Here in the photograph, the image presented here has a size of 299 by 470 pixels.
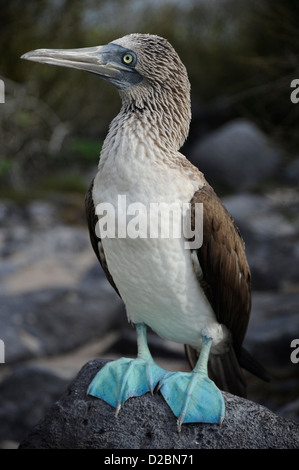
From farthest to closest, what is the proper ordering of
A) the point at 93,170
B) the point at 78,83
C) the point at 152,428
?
the point at 78,83 → the point at 93,170 → the point at 152,428

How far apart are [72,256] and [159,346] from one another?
189 centimetres

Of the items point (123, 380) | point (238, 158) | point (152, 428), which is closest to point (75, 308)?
point (123, 380)

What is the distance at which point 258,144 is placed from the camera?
10789 millimetres

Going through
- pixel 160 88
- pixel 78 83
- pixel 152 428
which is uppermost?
pixel 78 83

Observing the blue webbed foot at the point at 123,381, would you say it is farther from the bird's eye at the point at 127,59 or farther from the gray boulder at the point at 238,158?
the gray boulder at the point at 238,158

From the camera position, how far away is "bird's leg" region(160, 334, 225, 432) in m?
2.73

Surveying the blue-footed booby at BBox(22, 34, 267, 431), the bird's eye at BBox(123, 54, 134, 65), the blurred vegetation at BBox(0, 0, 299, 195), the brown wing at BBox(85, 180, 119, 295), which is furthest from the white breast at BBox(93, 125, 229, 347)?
the blurred vegetation at BBox(0, 0, 299, 195)

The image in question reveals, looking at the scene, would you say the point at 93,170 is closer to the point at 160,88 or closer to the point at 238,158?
the point at 238,158

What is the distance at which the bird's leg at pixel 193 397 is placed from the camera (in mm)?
2727

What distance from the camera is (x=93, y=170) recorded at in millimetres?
11391

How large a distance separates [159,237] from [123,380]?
0.72 metres

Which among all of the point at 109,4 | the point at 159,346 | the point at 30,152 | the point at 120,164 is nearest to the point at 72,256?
the point at 159,346

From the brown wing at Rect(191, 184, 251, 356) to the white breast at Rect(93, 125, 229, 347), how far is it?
49mm

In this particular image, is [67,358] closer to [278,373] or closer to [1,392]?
[1,392]
